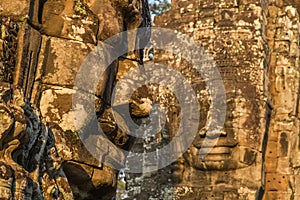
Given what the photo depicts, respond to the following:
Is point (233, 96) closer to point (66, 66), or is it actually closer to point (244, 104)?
point (244, 104)

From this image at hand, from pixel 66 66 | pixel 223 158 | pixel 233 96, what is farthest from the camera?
pixel 233 96

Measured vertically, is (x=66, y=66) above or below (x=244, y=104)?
below

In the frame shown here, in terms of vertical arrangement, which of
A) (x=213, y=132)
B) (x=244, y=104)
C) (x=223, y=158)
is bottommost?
(x=223, y=158)

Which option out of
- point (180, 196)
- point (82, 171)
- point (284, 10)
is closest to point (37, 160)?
point (82, 171)

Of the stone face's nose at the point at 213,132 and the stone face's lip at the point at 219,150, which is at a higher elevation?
the stone face's nose at the point at 213,132

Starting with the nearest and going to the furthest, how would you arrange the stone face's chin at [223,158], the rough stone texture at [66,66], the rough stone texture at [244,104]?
the rough stone texture at [66,66], the stone face's chin at [223,158], the rough stone texture at [244,104]

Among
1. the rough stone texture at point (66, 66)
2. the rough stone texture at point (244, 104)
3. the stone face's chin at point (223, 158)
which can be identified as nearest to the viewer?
the rough stone texture at point (66, 66)

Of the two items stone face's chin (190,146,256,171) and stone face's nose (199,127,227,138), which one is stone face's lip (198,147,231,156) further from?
stone face's nose (199,127,227,138)

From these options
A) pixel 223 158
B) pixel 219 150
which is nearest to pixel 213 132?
pixel 219 150

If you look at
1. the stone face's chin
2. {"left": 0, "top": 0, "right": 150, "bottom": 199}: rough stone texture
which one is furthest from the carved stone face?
{"left": 0, "top": 0, "right": 150, "bottom": 199}: rough stone texture

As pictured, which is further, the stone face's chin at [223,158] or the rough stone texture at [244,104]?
the rough stone texture at [244,104]

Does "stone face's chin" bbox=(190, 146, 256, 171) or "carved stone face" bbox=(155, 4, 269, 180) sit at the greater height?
"carved stone face" bbox=(155, 4, 269, 180)

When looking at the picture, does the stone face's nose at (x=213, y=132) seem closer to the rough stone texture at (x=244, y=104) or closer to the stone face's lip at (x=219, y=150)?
the rough stone texture at (x=244, y=104)

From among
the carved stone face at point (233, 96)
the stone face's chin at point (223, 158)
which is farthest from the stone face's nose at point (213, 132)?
the stone face's chin at point (223, 158)
